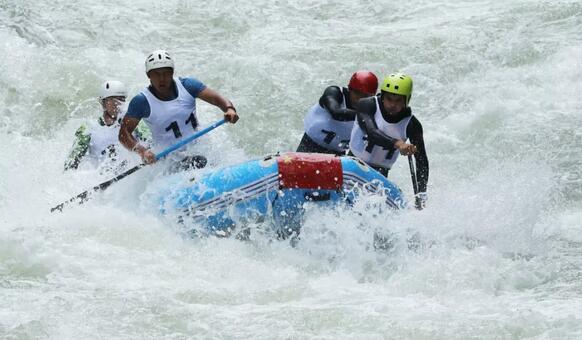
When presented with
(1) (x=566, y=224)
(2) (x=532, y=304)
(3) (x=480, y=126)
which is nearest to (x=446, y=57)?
(3) (x=480, y=126)

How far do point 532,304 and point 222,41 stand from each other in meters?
8.12

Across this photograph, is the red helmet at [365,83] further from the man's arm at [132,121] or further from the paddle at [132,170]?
the man's arm at [132,121]

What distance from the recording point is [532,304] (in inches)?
254

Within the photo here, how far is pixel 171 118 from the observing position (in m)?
8.45

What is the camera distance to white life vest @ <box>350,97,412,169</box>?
7.88m

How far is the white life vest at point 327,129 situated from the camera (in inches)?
339

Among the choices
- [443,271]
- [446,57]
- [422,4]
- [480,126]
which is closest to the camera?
[443,271]

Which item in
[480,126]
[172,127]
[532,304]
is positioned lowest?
[532,304]

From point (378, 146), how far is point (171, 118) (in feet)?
5.67

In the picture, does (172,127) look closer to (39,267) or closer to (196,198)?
(196,198)

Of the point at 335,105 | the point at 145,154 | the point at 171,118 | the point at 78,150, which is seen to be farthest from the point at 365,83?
the point at 78,150

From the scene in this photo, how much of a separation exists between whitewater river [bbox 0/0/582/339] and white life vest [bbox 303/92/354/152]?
0.82 metres

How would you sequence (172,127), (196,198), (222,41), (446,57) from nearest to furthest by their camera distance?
(196,198) < (172,127) < (446,57) < (222,41)

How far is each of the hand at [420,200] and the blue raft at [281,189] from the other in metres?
0.10
